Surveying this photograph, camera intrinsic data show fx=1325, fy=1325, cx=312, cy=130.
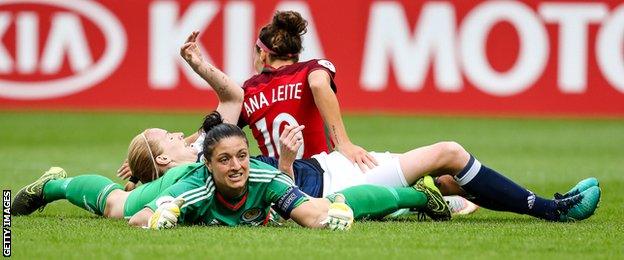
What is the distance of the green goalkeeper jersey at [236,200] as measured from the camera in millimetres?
7000

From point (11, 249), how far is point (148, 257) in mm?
737

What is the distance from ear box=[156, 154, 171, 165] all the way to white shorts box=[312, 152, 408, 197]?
919mm

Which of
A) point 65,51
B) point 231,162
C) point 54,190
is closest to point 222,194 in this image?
point 231,162

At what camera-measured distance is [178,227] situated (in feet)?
23.1

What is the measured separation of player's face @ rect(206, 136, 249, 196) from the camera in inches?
271

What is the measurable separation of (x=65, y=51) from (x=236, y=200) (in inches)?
477

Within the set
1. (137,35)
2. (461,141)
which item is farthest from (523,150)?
(137,35)

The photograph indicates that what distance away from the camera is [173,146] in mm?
8023

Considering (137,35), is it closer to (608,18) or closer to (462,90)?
(462,90)

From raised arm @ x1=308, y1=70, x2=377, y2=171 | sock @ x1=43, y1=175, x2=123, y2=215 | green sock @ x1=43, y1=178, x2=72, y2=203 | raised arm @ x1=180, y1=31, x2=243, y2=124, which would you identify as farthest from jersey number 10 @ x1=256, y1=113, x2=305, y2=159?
green sock @ x1=43, y1=178, x2=72, y2=203

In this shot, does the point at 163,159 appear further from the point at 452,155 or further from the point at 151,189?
the point at 452,155

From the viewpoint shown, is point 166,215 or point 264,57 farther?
point 264,57

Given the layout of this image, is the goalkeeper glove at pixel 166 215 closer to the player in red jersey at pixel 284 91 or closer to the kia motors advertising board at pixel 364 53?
the player in red jersey at pixel 284 91

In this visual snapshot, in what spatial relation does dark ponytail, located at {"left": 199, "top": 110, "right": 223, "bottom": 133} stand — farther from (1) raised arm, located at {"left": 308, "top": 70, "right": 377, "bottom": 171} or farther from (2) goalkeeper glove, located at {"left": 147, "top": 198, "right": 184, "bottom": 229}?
(2) goalkeeper glove, located at {"left": 147, "top": 198, "right": 184, "bottom": 229}
